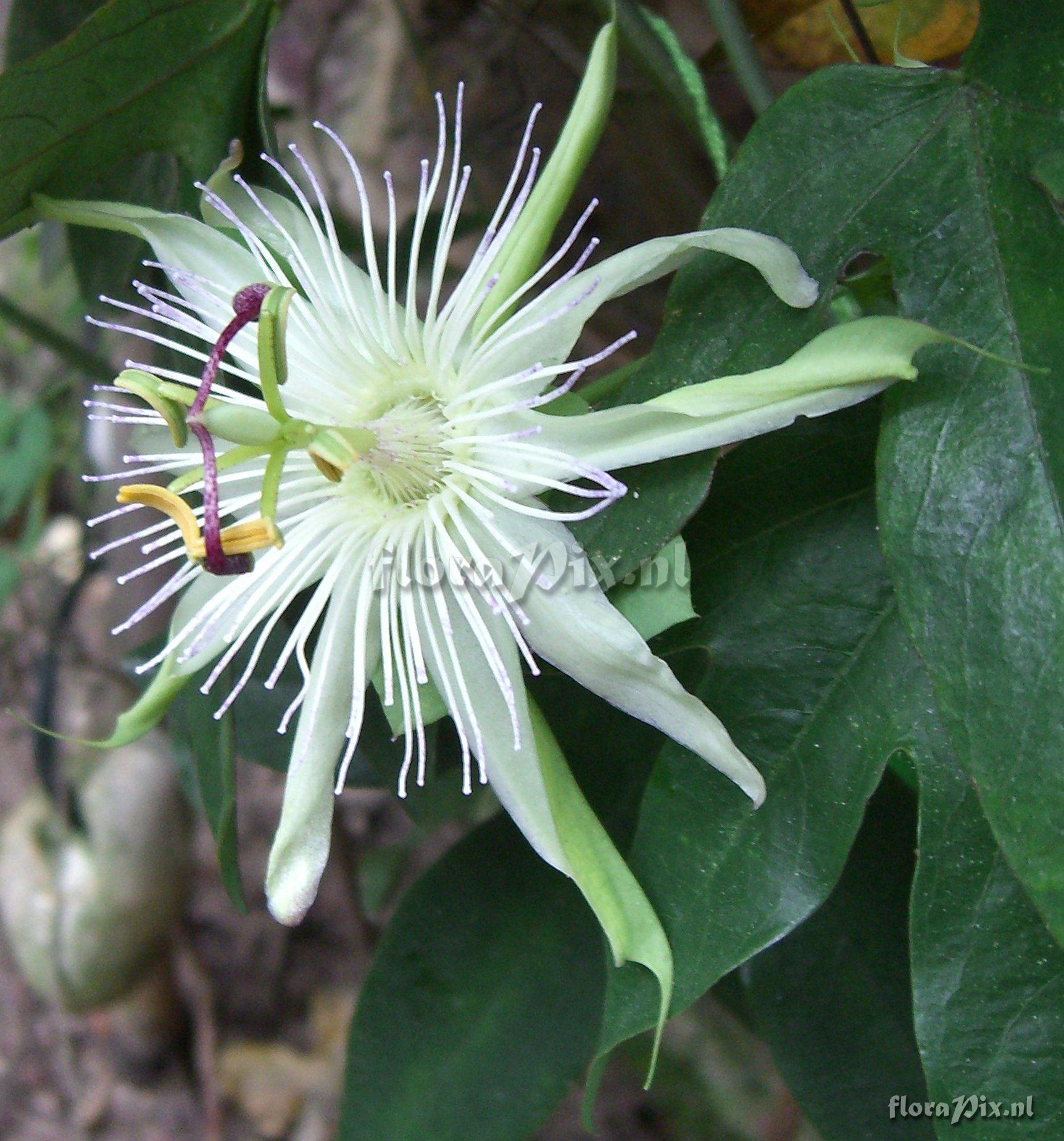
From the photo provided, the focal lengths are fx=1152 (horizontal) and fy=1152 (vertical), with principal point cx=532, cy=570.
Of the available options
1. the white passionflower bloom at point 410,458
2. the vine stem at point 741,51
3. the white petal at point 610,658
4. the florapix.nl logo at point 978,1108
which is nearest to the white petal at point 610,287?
the white passionflower bloom at point 410,458

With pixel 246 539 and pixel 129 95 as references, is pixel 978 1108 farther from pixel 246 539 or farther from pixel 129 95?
pixel 129 95

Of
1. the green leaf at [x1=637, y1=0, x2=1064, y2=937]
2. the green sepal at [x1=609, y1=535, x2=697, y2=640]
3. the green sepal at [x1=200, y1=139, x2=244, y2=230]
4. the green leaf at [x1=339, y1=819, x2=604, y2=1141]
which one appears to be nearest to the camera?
the green leaf at [x1=637, y1=0, x2=1064, y2=937]

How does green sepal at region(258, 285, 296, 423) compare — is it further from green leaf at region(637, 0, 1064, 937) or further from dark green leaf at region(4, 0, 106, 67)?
dark green leaf at region(4, 0, 106, 67)

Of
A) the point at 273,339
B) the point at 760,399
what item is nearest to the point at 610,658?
the point at 760,399

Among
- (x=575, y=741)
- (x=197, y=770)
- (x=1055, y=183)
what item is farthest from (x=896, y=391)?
(x=197, y=770)

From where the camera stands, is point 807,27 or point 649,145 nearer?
point 807,27

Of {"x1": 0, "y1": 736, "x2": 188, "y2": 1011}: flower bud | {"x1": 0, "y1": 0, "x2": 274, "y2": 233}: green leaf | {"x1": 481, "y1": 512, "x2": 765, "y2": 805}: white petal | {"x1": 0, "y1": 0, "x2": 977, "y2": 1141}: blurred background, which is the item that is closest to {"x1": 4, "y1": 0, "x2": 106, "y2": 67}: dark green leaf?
{"x1": 0, "y1": 0, "x2": 977, "y2": 1141}: blurred background

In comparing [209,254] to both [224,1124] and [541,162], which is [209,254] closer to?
[541,162]
